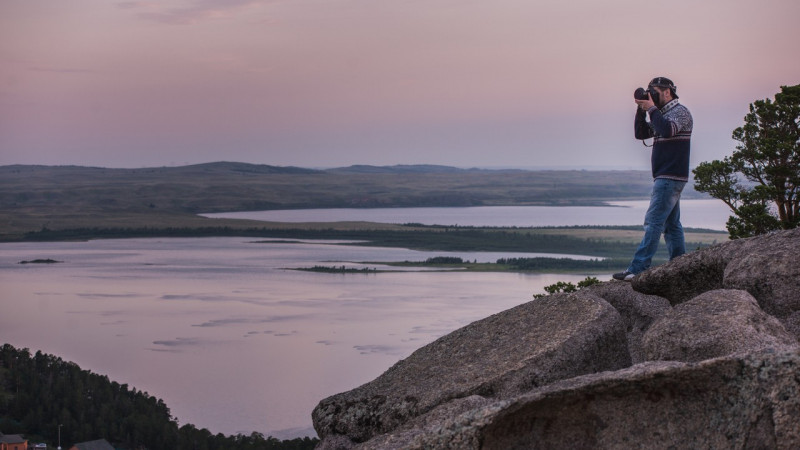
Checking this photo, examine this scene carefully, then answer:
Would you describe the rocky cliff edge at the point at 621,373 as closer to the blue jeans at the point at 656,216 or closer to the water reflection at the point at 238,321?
the blue jeans at the point at 656,216

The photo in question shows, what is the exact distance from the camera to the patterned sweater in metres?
12.5

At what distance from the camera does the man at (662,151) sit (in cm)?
1259

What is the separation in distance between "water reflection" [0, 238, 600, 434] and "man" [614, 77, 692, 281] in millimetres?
49322

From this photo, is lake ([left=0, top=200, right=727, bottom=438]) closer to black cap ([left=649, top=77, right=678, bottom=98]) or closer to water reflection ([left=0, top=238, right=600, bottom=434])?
water reflection ([left=0, top=238, right=600, bottom=434])

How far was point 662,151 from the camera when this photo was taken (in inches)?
506

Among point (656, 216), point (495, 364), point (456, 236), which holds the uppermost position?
point (656, 216)

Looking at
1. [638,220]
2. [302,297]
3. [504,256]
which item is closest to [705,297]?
[302,297]

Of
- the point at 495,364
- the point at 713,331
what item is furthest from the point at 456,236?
the point at 713,331

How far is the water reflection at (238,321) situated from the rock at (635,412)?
5390cm

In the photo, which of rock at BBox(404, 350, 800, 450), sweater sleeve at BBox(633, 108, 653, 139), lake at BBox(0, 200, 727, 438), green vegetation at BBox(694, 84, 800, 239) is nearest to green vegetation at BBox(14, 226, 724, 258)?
lake at BBox(0, 200, 727, 438)

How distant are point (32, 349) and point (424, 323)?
3593cm

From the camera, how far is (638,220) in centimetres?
19738

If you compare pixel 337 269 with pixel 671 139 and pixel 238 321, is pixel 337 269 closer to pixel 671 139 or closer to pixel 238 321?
pixel 238 321

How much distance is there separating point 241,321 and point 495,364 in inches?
3288
